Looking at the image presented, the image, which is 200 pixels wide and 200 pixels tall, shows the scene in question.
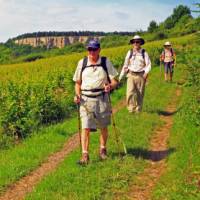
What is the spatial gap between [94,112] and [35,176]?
68.8 inches

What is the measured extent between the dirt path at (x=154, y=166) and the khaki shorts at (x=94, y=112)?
1.35 metres

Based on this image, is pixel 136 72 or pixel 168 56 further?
pixel 168 56

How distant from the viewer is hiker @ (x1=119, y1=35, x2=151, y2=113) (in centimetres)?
1481

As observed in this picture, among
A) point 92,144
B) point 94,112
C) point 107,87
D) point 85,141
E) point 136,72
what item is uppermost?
point 107,87

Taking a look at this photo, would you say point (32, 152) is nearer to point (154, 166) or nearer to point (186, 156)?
point (154, 166)

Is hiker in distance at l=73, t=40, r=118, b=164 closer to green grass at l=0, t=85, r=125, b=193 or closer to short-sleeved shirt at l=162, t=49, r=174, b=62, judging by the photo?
green grass at l=0, t=85, r=125, b=193

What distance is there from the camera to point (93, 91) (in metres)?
9.64

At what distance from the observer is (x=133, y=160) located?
9.75 metres

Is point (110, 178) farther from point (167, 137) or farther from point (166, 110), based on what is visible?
point (166, 110)

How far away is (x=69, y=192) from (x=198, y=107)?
5.51 m

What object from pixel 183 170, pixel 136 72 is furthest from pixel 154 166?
pixel 136 72

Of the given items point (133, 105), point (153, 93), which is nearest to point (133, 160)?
point (133, 105)

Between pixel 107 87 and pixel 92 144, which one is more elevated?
pixel 107 87

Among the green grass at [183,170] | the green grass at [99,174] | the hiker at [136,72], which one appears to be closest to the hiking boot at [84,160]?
the green grass at [99,174]
